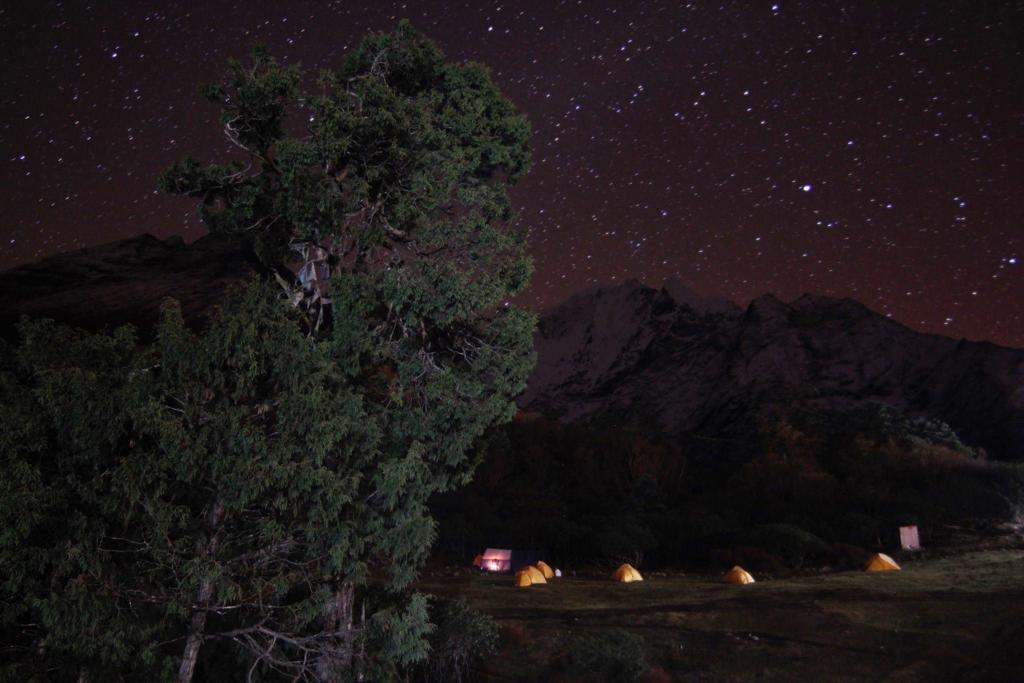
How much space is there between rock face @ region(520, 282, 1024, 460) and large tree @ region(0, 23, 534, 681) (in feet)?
236

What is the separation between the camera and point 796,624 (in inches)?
915

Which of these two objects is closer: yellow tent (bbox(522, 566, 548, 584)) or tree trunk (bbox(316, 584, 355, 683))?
tree trunk (bbox(316, 584, 355, 683))

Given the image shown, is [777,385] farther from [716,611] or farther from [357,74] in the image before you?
[357,74]

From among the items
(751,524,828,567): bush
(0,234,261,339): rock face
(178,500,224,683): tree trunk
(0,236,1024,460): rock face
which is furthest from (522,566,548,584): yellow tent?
(178,500,224,683): tree trunk

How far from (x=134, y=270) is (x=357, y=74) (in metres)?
46.2

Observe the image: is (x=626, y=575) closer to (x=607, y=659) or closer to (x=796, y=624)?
(x=796, y=624)

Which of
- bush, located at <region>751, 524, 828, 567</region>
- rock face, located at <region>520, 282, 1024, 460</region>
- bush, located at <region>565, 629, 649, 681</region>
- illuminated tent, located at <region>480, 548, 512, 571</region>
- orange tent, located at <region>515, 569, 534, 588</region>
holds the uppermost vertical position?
rock face, located at <region>520, 282, 1024, 460</region>

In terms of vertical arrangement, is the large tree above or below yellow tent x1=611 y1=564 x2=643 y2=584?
above

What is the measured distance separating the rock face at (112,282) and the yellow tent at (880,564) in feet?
133

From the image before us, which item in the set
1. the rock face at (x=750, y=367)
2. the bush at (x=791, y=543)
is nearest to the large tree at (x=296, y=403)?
the bush at (x=791, y=543)

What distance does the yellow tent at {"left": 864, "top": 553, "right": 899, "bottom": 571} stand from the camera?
118 feet

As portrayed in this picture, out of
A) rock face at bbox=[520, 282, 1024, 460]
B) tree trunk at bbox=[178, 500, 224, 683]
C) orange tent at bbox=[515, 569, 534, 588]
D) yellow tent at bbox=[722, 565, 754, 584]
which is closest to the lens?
tree trunk at bbox=[178, 500, 224, 683]

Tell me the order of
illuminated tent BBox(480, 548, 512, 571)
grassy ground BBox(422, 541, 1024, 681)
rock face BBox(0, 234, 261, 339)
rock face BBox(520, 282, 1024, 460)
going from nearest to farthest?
1. grassy ground BBox(422, 541, 1024, 681)
2. rock face BBox(0, 234, 261, 339)
3. illuminated tent BBox(480, 548, 512, 571)
4. rock face BBox(520, 282, 1024, 460)

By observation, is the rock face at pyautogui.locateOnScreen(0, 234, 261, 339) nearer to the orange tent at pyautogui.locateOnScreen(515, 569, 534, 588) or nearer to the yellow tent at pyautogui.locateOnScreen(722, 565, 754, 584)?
the orange tent at pyautogui.locateOnScreen(515, 569, 534, 588)
